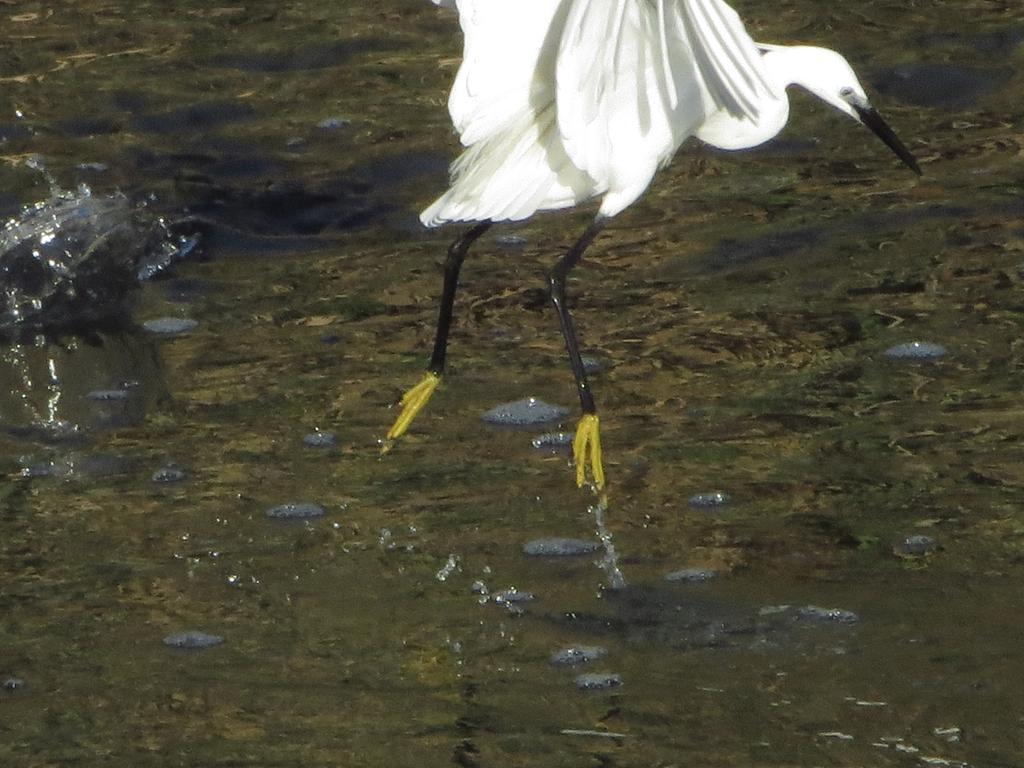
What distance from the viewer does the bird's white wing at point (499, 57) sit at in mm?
4039

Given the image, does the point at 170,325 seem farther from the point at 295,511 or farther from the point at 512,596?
the point at 512,596

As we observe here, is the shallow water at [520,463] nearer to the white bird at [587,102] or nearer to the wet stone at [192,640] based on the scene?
the wet stone at [192,640]

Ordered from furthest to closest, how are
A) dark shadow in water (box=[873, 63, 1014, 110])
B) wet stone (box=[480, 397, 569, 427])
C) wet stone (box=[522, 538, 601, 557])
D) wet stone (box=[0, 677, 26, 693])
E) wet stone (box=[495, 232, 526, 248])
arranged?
dark shadow in water (box=[873, 63, 1014, 110]) < wet stone (box=[495, 232, 526, 248]) < wet stone (box=[480, 397, 569, 427]) < wet stone (box=[522, 538, 601, 557]) < wet stone (box=[0, 677, 26, 693])

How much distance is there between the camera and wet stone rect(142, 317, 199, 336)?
548 cm

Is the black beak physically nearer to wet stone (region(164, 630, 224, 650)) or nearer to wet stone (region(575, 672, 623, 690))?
wet stone (region(575, 672, 623, 690))

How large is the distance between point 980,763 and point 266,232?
382 cm

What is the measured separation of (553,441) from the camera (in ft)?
15.0

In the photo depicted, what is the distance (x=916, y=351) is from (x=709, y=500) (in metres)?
1.00

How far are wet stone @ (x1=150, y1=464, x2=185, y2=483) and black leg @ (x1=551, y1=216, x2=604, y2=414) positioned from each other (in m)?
0.95

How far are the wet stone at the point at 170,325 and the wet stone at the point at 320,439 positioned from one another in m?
0.96

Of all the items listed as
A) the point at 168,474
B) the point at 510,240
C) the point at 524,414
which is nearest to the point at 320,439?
the point at 168,474

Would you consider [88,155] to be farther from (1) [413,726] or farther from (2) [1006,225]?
(1) [413,726]

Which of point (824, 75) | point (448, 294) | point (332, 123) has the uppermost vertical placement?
point (824, 75)

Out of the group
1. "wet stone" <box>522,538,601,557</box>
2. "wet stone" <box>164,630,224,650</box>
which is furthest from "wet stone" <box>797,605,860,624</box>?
"wet stone" <box>164,630,224,650</box>
